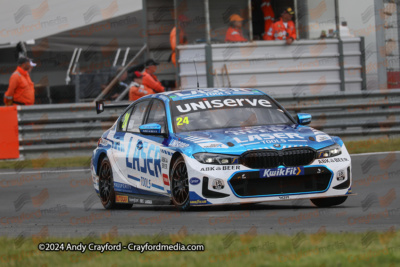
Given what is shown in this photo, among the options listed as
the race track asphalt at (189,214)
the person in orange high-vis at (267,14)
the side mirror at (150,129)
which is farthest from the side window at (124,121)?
the person in orange high-vis at (267,14)

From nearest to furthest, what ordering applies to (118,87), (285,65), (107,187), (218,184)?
(218,184), (107,187), (285,65), (118,87)

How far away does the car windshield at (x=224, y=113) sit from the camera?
34.9ft

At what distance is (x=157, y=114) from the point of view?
1120 centimetres

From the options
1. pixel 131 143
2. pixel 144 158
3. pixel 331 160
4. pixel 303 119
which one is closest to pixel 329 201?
pixel 331 160

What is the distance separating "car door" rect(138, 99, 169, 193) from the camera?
10414mm

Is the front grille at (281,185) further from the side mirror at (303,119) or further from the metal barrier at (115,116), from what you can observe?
the metal barrier at (115,116)

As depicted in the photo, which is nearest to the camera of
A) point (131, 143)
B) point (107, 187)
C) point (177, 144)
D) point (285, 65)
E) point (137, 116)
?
point (177, 144)

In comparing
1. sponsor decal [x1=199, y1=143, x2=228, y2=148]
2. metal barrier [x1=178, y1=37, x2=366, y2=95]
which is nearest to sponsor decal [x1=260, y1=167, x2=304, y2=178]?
sponsor decal [x1=199, y1=143, x2=228, y2=148]

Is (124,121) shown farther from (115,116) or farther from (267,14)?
(267,14)

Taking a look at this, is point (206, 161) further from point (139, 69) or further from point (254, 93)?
point (139, 69)

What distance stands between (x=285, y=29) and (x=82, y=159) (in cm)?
546

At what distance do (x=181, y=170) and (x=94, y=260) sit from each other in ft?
12.7

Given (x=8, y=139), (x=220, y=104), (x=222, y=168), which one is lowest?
(x=8, y=139)

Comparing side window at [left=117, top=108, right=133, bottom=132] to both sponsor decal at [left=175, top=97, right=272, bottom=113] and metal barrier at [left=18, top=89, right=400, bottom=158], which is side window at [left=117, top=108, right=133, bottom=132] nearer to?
sponsor decal at [left=175, top=97, right=272, bottom=113]
